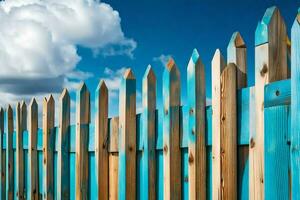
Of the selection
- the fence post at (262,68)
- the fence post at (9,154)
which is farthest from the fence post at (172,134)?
the fence post at (9,154)

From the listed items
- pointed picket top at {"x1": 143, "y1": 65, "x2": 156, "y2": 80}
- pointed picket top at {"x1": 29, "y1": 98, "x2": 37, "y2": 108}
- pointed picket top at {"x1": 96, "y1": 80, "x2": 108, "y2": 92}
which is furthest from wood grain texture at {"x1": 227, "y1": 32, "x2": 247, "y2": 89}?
pointed picket top at {"x1": 29, "y1": 98, "x2": 37, "y2": 108}

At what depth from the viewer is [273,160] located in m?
2.87

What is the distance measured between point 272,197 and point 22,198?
184 inches

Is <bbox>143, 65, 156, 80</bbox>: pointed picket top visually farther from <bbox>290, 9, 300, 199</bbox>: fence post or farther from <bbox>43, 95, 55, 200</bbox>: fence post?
<bbox>43, 95, 55, 200</bbox>: fence post

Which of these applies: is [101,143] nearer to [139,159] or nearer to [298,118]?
[139,159]

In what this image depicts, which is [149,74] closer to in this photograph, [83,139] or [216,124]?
[216,124]

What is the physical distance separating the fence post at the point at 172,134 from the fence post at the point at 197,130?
210 mm

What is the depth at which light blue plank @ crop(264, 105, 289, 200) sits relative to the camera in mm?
2816

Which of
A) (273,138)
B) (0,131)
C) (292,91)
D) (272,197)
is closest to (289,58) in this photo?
(292,91)

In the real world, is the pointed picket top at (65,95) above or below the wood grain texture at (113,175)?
above

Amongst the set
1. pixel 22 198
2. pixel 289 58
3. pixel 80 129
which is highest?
pixel 289 58

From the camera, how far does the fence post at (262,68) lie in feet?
9.57

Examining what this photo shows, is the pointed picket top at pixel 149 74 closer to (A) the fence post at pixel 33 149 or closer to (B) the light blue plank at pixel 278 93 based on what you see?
(B) the light blue plank at pixel 278 93

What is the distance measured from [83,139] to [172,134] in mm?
1661
